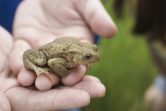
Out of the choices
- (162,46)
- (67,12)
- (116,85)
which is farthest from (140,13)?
(67,12)

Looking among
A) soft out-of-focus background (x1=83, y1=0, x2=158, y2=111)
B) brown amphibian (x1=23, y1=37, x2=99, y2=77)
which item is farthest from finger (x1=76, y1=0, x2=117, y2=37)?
soft out-of-focus background (x1=83, y1=0, x2=158, y2=111)

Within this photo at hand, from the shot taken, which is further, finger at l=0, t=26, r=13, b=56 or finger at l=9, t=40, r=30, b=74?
finger at l=0, t=26, r=13, b=56

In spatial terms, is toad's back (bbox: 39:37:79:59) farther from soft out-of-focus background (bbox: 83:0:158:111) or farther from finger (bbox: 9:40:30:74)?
soft out-of-focus background (bbox: 83:0:158:111)

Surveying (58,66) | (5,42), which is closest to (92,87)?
(58,66)

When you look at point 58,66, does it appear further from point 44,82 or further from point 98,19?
point 98,19

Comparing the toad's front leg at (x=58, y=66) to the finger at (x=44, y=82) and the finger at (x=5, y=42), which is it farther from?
the finger at (x=5, y=42)

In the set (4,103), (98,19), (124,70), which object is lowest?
(124,70)

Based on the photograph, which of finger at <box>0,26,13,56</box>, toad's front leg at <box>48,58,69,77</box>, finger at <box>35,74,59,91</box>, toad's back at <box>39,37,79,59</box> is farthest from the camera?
finger at <box>0,26,13,56</box>
